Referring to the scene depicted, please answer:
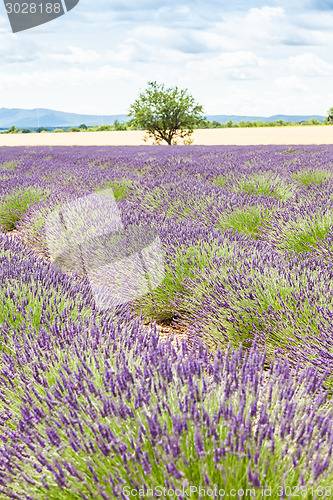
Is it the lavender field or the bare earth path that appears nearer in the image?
the lavender field

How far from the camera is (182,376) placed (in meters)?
1.35

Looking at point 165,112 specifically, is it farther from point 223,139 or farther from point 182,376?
point 182,376

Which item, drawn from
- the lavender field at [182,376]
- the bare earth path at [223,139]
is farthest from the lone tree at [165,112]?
the lavender field at [182,376]

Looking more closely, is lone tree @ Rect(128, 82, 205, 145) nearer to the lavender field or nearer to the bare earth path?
the bare earth path

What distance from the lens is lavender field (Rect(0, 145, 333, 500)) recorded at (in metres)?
1.12

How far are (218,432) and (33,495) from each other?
535mm

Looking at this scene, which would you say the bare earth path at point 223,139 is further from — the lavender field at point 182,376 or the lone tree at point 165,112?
the lavender field at point 182,376

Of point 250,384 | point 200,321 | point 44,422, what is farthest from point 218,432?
point 200,321

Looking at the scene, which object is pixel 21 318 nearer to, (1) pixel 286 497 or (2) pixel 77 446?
(2) pixel 77 446

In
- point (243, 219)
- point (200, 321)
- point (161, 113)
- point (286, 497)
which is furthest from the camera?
point (161, 113)

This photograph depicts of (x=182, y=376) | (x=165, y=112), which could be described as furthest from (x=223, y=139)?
(x=182, y=376)

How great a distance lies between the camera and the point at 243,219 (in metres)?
4.80

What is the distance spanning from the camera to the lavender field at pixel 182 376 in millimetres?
1115

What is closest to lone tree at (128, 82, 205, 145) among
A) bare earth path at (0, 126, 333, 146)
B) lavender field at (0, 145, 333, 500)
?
bare earth path at (0, 126, 333, 146)
